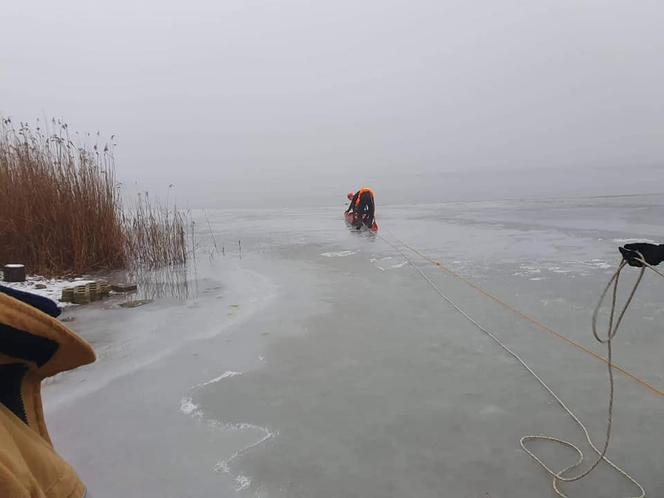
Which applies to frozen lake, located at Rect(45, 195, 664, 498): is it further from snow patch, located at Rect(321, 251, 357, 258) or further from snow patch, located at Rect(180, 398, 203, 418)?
snow patch, located at Rect(321, 251, 357, 258)

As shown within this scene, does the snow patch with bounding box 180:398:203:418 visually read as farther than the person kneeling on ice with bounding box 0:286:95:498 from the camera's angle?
Yes

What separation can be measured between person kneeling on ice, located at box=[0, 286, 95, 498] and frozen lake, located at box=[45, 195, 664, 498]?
3.54 feet

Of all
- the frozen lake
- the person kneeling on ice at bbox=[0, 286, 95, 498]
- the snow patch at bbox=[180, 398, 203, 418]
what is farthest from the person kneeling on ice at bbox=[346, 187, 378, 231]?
the person kneeling on ice at bbox=[0, 286, 95, 498]

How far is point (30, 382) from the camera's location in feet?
2.83

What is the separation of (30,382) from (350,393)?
5.99ft

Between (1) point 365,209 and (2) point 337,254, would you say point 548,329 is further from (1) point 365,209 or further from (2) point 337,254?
(1) point 365,209

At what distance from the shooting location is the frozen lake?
1.84m

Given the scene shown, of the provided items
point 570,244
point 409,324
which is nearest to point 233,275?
point 409,324

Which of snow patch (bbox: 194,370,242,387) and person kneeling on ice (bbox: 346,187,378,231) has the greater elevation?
person kneeling on ice (bbox: 346,187,378,231)

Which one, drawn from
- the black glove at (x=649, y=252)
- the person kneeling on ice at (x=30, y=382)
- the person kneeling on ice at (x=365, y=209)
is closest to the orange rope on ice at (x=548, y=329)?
the black glove at (x=649, y=252)

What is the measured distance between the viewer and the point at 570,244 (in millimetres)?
7621

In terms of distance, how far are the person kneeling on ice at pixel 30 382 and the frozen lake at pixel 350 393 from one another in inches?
42.5

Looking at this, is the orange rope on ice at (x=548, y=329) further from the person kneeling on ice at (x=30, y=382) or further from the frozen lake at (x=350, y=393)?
the person kneeling on ice at (x=30, y=382)

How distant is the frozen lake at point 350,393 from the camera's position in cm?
184
